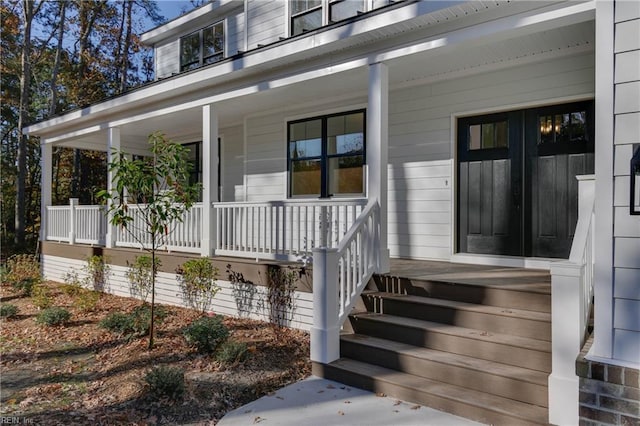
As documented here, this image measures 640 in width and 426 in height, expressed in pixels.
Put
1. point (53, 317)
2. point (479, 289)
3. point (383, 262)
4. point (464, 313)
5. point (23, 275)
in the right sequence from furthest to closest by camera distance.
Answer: point (23, 275) → point (53, 317) → point (383, 262) → point (479, 289) → point (464, 313)

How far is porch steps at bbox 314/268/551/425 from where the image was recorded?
316 cm

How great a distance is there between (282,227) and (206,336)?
6.19 ft

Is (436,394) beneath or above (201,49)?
beneath

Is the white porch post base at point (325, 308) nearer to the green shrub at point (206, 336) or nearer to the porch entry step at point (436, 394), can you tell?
the porch entry step at point (436, 394)

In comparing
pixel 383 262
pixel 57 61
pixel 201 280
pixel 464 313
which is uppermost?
pixel 57 61

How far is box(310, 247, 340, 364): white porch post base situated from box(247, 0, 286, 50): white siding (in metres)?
5.82

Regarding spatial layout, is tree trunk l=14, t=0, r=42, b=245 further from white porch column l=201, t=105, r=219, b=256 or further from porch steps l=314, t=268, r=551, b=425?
porch steps l=314, t=268, r=551, b=425

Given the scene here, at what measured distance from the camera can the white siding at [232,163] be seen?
9312mm

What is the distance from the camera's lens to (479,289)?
407cm

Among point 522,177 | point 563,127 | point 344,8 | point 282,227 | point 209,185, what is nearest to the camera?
point 563,127

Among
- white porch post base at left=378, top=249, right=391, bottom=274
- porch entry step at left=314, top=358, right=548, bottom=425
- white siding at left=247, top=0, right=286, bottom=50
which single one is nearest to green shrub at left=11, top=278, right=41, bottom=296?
white siding at left=247, top=0, right=286, bottom=50

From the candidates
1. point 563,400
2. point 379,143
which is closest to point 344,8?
point 379,143

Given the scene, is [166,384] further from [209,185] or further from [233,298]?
[209,185]

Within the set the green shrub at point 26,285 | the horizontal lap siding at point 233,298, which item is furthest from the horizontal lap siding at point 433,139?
the green shrub at point 26,285
